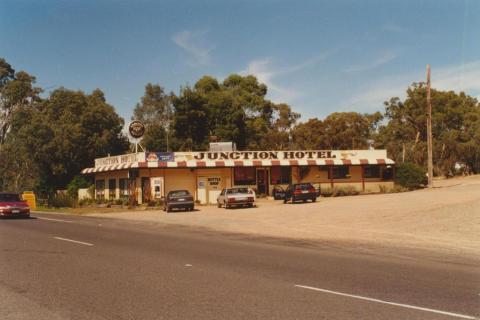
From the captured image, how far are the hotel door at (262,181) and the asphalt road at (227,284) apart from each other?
2922 centimetres

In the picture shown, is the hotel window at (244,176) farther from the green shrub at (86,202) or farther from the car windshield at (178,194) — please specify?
the green shrub at (86,202)

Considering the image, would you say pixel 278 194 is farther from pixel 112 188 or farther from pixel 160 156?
pixel 112 188

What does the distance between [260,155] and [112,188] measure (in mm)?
14045

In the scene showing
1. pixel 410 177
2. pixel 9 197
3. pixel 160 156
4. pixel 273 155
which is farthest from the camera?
pixel 410 177

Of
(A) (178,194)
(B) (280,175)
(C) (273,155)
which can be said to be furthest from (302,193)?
(C) (273,155)

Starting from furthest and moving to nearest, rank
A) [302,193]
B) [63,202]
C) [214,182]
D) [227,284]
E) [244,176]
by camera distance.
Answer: [63,202], [244,176], [214,182], [302,193], [227,284]

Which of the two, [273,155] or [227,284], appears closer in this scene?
[227,284]

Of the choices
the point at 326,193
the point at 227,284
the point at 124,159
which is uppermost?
the point at 124,159

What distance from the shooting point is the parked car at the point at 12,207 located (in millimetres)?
27891

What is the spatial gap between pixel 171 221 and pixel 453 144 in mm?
54927

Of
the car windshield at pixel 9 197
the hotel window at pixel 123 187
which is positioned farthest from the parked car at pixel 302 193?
the car windshield at pixel 9 197

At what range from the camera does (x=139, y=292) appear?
8.04m

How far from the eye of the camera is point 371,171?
45562 millimetres

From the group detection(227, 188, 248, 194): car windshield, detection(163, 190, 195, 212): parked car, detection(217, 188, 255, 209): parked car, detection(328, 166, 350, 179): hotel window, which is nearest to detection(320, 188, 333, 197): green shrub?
detection(328, 166, 350, 179): hotel window
